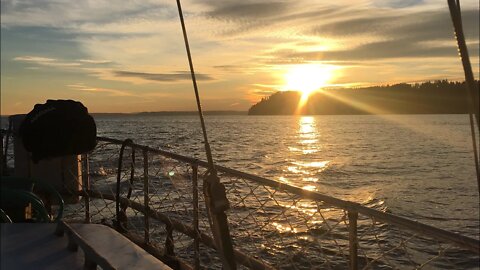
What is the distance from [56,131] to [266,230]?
469 inches

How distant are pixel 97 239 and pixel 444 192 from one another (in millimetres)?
23743

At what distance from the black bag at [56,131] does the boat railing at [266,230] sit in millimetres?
1269

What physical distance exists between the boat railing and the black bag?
4.16 feet

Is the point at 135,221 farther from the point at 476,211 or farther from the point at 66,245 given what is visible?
the point at 476,211

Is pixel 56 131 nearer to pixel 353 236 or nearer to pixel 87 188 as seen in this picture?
pixel 353 236

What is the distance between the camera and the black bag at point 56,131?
3.41 metres

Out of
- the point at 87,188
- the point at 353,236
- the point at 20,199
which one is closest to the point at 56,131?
the point at 20,199

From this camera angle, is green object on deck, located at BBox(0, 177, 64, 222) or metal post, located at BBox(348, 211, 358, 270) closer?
metal post, located at BBox(348, 211, 358, 270)

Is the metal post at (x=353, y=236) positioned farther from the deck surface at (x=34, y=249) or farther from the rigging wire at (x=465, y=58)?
the deck surface at (x=34, y=249)

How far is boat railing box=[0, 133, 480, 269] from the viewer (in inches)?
134

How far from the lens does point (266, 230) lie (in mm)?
14844

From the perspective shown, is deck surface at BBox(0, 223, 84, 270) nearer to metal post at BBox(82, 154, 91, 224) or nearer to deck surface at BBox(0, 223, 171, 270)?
deck surface at BBox(0, 223, 171, 270)

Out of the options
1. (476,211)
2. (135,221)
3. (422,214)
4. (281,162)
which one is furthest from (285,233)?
(281,162)

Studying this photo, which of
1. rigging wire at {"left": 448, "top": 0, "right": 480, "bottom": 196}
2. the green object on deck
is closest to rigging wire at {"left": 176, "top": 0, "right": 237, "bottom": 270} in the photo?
rigging wire at {"left": 448, "top": 0, "right": 480, "bottom": 196}
